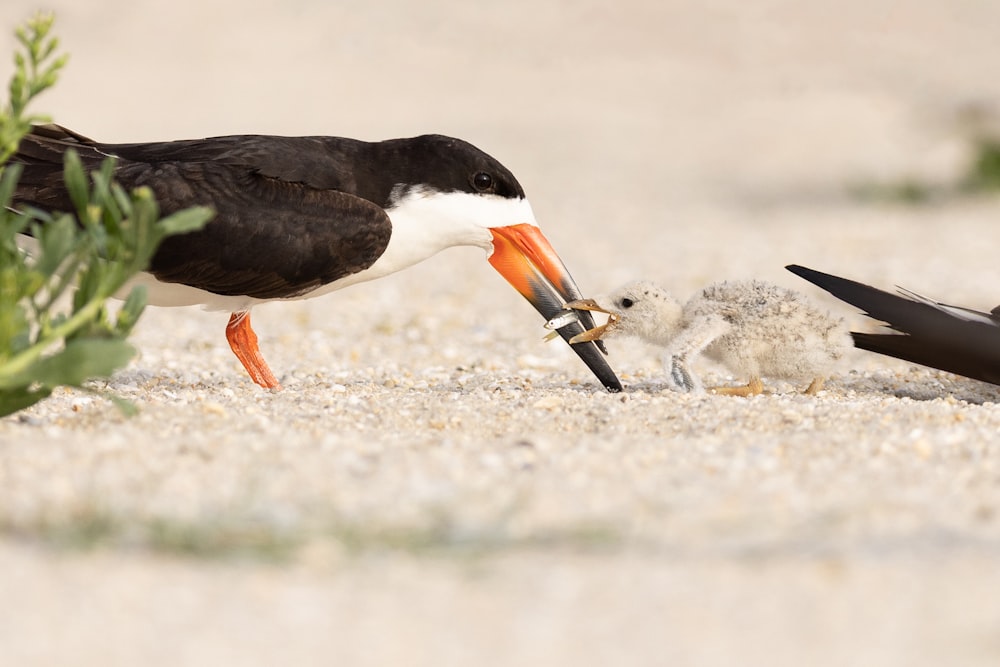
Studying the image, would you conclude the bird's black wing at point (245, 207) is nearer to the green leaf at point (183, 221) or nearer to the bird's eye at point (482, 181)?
the bird's eye at point (482, 181)

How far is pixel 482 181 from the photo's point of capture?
16.0ft

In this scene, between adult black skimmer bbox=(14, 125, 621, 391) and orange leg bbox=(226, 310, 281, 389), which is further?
orange leg bbox=(226, 310, 281, 389)

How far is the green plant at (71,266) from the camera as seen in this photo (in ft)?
9.40

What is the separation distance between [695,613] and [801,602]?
0.21 meters

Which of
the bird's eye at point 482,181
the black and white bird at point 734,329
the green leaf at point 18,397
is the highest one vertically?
the bird's eye at point 482,181

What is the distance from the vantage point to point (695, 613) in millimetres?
2260

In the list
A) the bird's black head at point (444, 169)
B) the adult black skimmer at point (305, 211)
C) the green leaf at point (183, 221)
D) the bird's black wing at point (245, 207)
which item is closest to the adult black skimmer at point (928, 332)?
the adult black skimmer at point (305, 211)

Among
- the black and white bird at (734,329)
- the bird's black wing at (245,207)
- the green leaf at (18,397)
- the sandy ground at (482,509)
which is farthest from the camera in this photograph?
the black and white bird at (734,329)

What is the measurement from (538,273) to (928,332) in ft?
5.00

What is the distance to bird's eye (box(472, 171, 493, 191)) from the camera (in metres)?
4.88

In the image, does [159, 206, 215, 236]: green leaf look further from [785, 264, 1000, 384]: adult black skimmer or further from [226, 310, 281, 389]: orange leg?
[785, 264, 1000, 384]: adult black skimmer

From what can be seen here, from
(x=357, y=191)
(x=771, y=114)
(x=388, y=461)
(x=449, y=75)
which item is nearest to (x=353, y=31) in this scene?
(x=449, y=75)

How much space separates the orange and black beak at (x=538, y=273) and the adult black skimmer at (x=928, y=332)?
0.87m

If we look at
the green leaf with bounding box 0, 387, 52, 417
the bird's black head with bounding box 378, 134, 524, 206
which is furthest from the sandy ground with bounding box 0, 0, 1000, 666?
the bird's black head with bounding box 378, 134, 524, 206
